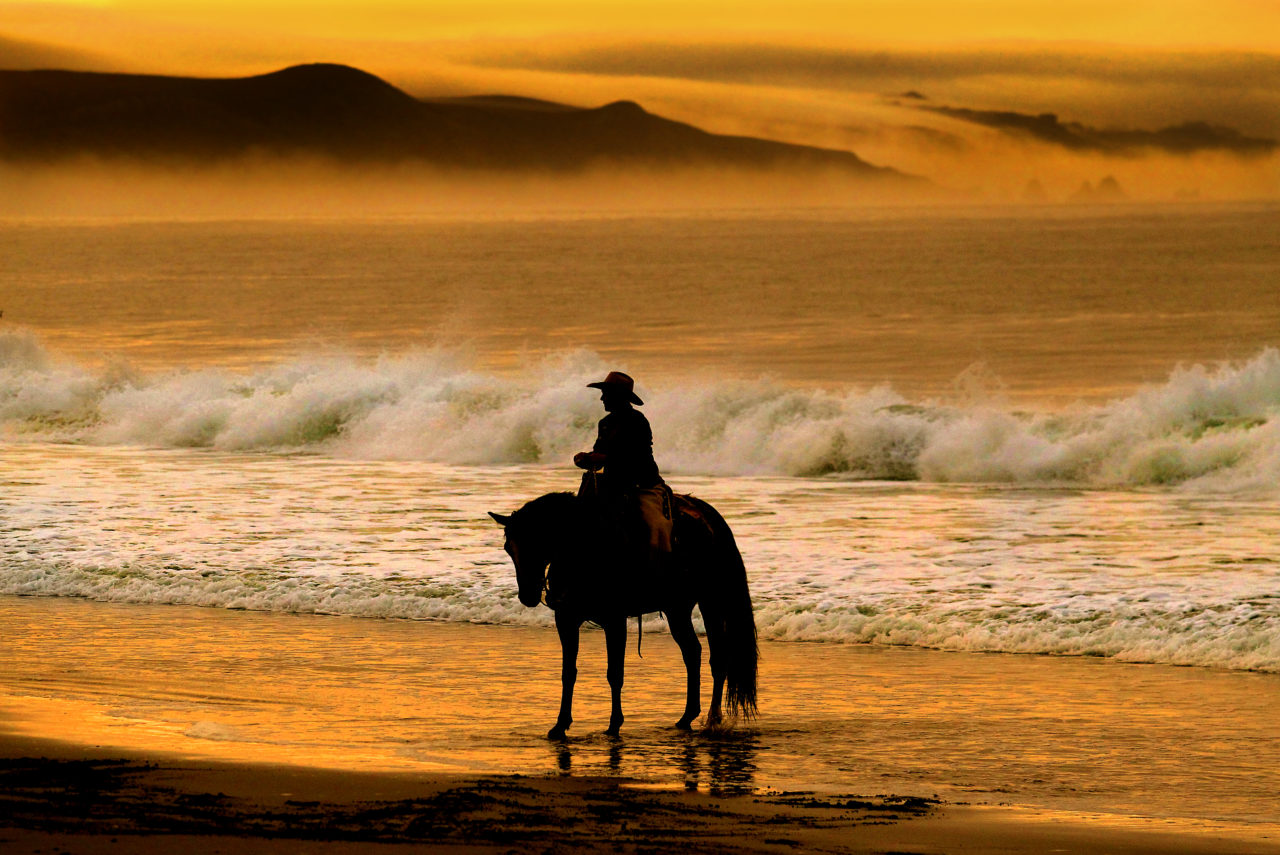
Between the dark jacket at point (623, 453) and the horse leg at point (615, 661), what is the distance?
0.84 m

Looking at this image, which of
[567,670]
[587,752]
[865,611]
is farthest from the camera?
[865,611]

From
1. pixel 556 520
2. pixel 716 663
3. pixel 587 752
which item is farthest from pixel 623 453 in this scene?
pixel 587 752

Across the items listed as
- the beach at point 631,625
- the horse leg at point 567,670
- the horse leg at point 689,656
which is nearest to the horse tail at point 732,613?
the horse leg at point 689,656

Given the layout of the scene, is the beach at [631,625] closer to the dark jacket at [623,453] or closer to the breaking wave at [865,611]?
the breaking wave at [865,611]

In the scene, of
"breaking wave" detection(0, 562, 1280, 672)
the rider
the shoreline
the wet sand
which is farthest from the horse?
"breaking wave" detection(0, 562, 1280, 672)

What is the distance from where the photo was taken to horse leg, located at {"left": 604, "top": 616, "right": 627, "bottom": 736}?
35.0 ft

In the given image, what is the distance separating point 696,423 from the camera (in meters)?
32.0

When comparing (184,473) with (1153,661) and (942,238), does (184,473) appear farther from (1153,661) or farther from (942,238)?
(942,238)

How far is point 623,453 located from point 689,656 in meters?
1.38

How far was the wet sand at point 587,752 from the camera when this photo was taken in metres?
8.23

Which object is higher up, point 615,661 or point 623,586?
point 623,586

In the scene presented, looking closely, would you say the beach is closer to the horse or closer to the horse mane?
the horse

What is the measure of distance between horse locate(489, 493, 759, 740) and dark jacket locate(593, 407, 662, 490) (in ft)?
0.75

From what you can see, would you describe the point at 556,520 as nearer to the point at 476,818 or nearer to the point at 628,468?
the point at 628,468
